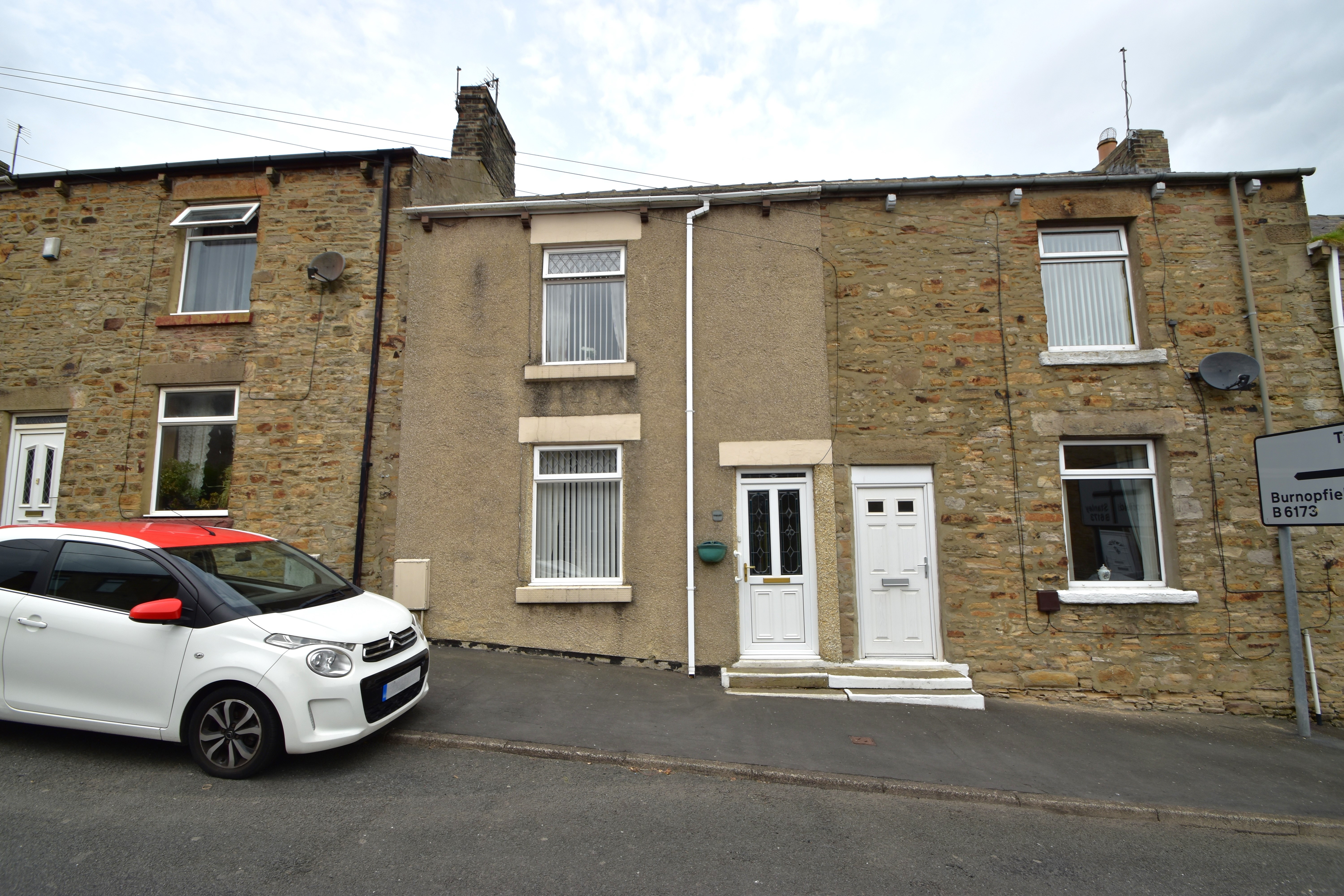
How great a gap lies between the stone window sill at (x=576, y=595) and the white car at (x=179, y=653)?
2775 millimetres

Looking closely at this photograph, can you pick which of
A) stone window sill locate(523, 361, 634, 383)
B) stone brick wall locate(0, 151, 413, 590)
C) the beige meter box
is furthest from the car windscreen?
stone window sill locate(523, 361, 634, 383)

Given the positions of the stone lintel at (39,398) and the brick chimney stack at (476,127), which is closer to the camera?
the stone lintel at (39,398)

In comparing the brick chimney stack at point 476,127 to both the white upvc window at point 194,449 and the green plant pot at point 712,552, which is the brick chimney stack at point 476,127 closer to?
the white upvc window at point 194,449

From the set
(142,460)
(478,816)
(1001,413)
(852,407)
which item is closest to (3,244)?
(142,460)

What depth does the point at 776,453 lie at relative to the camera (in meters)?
7.64

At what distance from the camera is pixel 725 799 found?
15.0 feet

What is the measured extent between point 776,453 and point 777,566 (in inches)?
50.7

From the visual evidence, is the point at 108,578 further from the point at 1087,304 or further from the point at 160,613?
the point at 1087,304

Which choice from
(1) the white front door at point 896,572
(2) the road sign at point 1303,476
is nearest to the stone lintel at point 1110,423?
(2) the road sign at point 1303,476

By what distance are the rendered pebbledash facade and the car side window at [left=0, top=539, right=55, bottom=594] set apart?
349cm

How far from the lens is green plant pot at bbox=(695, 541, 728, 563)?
291 inches

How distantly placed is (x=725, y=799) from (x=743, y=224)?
20.5 feet

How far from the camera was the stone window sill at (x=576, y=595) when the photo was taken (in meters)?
7.54

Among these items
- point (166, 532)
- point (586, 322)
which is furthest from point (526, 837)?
point (586, 322)
